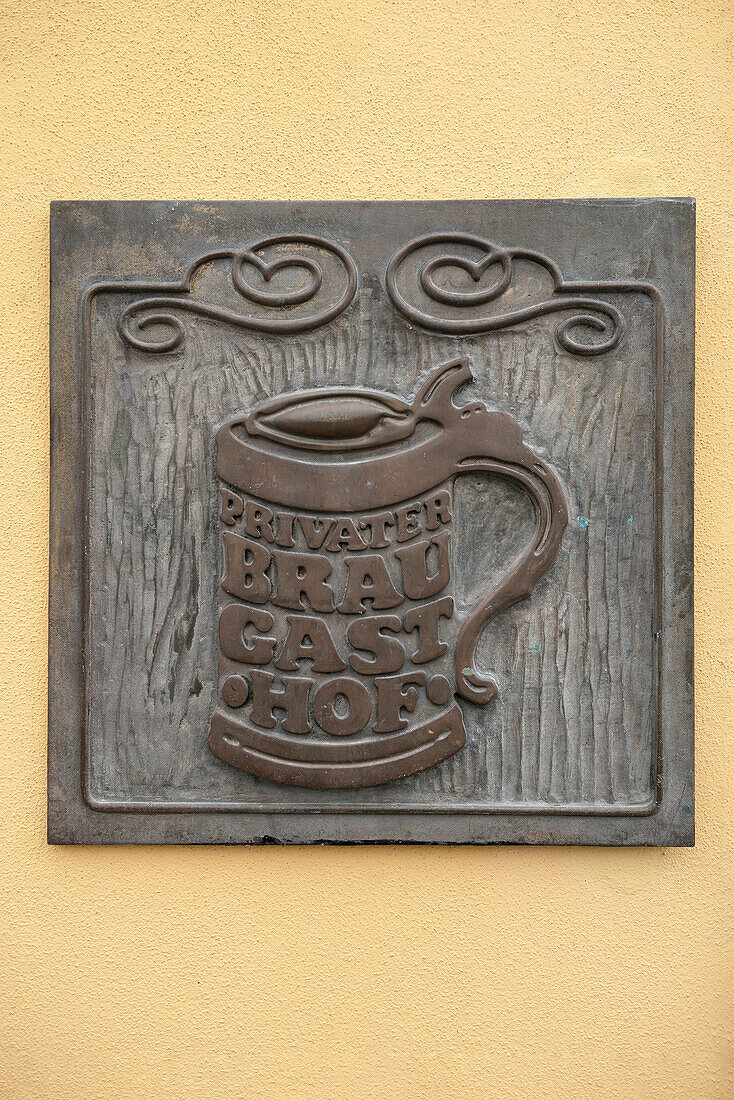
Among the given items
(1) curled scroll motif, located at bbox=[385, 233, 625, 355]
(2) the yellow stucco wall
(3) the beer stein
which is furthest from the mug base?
(1) curled scroll motif, located at bbox=[385, 233, 625, 355]

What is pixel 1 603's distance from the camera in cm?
117

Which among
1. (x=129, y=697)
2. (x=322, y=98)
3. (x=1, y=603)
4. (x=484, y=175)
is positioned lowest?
(x=129, y=697)

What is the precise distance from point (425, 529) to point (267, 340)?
0.38 meters

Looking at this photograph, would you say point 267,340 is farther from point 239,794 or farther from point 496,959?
point 496,959

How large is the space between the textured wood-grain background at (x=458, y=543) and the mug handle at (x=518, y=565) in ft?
0.08

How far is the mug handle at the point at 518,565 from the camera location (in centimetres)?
111

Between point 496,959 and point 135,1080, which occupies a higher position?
point 496,959

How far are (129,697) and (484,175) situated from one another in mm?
976

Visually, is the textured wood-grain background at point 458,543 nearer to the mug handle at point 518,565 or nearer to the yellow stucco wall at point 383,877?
the mug handle at point 518,565

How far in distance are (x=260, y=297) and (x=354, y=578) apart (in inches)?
17.6

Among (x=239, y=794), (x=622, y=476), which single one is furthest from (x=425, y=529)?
(x=239, y=794)

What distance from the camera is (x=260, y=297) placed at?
1.11 m

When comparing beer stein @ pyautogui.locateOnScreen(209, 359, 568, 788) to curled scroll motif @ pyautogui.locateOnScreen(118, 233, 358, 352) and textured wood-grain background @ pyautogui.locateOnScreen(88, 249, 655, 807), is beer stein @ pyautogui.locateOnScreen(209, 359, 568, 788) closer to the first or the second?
textured wood-grain background @ pyautogui.locateOnScreen(88, 249, 655, 807)

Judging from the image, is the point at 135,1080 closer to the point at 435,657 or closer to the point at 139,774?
the point at 139,774
